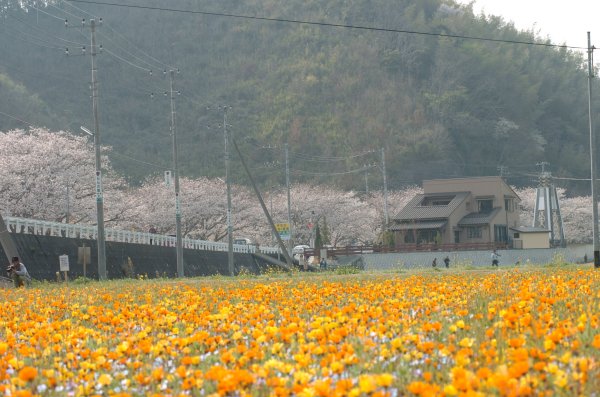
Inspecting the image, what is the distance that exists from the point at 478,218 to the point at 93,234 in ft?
118

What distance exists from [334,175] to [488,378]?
11166cm

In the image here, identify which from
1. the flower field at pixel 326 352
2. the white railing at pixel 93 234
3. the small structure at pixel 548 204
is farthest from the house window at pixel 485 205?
the flower field at pixel 326 352

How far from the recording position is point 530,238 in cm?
7575

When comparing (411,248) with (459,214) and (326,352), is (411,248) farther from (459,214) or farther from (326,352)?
(326,352)

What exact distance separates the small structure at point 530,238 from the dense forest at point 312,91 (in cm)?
3965

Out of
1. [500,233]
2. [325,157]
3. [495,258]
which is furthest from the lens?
[325,157]

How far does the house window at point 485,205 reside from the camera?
255 ft

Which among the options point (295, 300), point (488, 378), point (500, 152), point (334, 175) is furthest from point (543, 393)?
point (500, 152)

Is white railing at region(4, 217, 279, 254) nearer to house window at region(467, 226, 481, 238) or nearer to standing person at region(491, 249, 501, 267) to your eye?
standing person at region(491, 249, 501, 267)

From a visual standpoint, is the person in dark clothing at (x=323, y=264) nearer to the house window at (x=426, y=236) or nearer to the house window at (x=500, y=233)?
the house window at (x=426, y=236)

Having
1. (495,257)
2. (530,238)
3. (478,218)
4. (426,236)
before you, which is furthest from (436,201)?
(495,257)

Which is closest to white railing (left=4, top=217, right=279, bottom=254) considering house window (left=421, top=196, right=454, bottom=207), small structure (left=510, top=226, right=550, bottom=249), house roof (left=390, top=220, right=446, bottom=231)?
house roof (left=390, top=220, right=446, bottom=231)

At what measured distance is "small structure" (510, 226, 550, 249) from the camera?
2945 inches

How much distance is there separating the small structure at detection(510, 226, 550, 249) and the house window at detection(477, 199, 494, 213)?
2.53 metres
